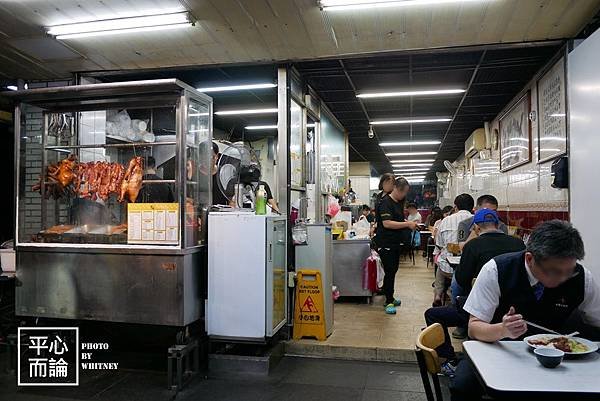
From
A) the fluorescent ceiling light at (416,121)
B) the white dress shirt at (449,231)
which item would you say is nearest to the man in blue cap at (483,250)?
the white dress shirt at (449,231)

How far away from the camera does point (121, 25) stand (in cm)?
409

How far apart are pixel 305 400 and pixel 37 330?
286cm

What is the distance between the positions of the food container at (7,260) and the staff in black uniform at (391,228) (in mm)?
4315

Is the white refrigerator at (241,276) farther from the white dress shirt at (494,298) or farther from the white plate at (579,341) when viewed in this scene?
the white plate at (579,341)

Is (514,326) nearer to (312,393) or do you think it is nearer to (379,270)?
(312,393)

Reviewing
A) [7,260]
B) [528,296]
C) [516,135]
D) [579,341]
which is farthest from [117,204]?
[516,135]

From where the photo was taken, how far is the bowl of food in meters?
1.88

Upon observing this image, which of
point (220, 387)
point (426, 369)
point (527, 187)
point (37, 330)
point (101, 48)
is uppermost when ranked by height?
point (101, 48)

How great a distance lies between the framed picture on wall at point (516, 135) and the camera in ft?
21.1

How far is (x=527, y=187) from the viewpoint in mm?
6344

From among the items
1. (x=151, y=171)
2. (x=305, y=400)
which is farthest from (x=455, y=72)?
(x=305, y=400)

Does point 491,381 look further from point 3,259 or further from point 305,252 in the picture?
point 3,259

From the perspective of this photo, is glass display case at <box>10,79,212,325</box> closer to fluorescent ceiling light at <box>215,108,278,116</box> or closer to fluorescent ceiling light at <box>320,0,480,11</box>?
fluorescent ceiling light at <box>320,0,480,11</box>

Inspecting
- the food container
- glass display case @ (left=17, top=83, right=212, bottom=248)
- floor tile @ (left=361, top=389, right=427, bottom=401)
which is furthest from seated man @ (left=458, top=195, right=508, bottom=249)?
the food container
